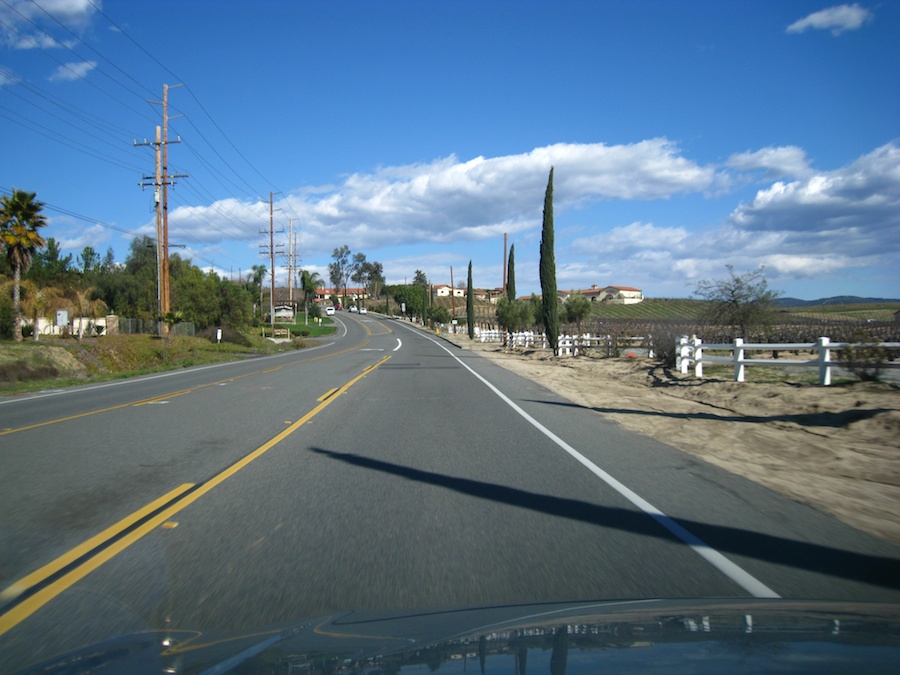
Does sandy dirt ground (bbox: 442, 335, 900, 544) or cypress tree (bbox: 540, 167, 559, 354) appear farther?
cypress tree (bbox: 540, 167, 559, 354)

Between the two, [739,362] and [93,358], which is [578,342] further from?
[93,358]

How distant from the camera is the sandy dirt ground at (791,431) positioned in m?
7.97

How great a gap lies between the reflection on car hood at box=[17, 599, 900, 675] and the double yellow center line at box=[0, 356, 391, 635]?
1.30 metres

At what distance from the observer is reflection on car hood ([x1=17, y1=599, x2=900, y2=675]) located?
3068 millimetres

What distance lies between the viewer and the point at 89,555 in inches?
222

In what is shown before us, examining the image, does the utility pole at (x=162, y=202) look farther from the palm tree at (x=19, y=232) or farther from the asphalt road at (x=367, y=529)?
the asphalt road at (x=367, y=529)

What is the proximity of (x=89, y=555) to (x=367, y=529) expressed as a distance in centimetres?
226

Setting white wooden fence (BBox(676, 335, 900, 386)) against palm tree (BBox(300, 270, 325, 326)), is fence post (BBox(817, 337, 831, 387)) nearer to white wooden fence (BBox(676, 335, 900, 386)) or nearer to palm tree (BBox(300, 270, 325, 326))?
white wooden fence (BBox(676, 335, 900, 386))

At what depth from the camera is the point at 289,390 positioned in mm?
19938

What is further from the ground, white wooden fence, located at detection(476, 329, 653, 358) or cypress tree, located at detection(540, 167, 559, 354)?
cypress tree, located at detection(540, 167, 559, 354)

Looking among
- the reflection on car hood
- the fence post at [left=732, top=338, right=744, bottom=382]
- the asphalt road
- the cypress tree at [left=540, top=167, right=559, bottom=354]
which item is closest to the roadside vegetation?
the asphalt road

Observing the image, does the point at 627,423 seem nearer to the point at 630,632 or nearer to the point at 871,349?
the point at 871,349

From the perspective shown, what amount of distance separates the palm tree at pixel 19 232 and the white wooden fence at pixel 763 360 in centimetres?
3675

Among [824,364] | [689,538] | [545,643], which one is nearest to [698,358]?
[824,364]
